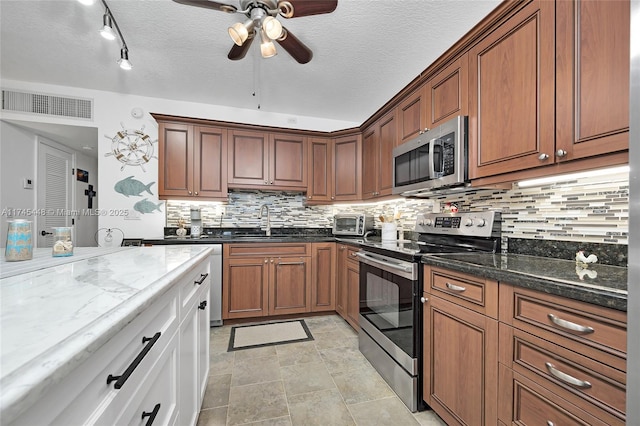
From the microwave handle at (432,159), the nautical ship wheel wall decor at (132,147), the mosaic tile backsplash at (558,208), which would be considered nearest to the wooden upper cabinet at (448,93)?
the microwave handle at (432,159)

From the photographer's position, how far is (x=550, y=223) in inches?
57.9

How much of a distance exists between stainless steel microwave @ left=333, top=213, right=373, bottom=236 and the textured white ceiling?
143 centimetres

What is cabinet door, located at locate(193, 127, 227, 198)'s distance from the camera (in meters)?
3.04

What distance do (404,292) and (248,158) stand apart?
235 cm

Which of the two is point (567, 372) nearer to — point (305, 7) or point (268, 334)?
point (305, 7)

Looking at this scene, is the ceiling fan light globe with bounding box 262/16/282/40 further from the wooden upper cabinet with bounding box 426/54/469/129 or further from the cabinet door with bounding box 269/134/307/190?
the cabinet door with bounding box 269/134/307/190

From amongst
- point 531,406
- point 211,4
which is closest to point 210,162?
point 211,4

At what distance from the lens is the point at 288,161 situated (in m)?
3.32

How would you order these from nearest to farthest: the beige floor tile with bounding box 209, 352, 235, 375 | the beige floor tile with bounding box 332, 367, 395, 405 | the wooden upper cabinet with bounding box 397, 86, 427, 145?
the beige floor tile with bounding box 332, 367, 395, 405 < the beige floor tile with bounding box 209, 352, 235, 375 < the wooden upper cabinet with bounding box 397, 86, 427, 145

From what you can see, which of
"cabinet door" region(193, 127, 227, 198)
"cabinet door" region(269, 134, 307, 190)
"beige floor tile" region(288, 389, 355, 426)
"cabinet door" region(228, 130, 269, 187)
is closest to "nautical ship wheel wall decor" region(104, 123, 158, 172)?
"cabinet door" region(193, 127, 227, 198)

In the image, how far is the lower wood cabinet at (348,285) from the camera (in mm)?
2584

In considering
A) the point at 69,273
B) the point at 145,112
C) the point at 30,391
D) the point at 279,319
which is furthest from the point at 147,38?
the point at 279,319

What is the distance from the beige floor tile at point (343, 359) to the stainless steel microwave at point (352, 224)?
1.33 m

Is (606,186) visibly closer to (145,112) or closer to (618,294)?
(618,294)
